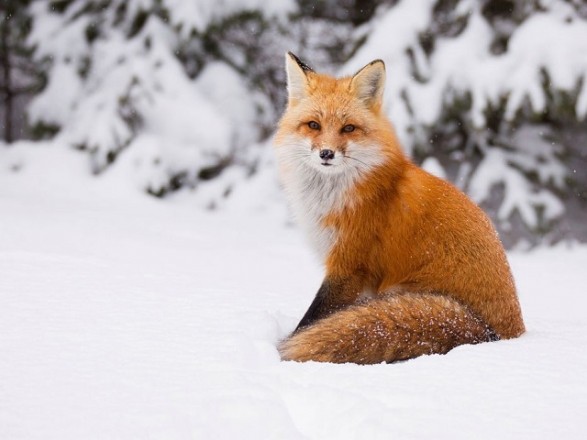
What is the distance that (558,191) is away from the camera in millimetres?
6629

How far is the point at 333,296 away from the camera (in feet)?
10.7

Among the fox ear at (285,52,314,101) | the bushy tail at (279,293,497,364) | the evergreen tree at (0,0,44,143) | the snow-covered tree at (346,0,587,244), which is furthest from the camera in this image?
the evergreen tree at (0,0,44,143)

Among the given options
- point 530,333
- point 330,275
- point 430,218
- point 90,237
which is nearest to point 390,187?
point 430,218

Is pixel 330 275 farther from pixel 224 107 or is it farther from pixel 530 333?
pixel 224 107

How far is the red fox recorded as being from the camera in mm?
2805

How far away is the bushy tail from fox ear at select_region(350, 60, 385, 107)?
46.9 inches

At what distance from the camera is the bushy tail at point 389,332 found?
106 inches

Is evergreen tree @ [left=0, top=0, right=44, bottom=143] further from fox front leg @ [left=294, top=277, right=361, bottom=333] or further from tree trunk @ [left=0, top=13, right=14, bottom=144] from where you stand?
fox front leg @ [left=294, top=277, right=361, bottom=333]

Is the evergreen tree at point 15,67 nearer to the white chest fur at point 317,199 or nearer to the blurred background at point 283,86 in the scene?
the blurred background at point 283,86

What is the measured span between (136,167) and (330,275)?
4310 millimetres

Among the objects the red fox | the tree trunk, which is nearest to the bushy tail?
the red fox

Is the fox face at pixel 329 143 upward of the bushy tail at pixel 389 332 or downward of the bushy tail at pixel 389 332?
upward

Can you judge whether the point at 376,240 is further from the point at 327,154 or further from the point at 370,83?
the point at 370,83

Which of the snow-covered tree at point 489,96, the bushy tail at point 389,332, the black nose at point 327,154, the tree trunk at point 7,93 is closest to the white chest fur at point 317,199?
the black nose at point 327,154
